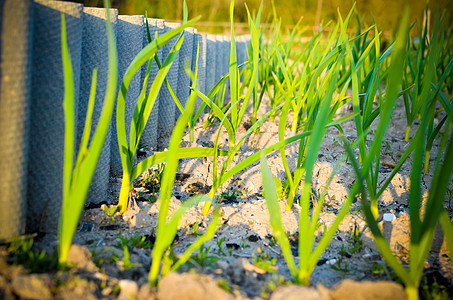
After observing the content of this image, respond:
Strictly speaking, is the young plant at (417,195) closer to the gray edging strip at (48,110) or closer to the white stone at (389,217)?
the white stone at (389,217)

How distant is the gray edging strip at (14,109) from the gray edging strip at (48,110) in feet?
0.16

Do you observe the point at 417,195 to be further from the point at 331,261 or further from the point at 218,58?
the point at 218,58

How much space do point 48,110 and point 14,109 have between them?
98mm

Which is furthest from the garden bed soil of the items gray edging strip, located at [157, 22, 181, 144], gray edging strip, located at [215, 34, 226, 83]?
gray edging strip, located at [215, 34, 226, 83]

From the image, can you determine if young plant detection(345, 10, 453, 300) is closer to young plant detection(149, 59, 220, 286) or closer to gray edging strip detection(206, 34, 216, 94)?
young plant detection(149, 59, 220, 286)

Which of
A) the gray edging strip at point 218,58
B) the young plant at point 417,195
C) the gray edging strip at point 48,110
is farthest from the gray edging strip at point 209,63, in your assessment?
the young plant at point 417,195

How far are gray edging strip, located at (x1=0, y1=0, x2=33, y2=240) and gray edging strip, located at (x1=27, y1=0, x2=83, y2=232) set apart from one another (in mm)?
50

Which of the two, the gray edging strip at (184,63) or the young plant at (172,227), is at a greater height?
the gray edging strip at (184,63)

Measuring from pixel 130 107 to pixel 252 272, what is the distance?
2.87 feet

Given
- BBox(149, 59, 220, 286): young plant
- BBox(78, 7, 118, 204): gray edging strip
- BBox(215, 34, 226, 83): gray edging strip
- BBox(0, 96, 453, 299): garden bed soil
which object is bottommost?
BBox(0, 96, 453, 299): garden bed soil

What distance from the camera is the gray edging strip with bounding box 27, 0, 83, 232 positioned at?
778 mm

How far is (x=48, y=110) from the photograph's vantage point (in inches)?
32.1

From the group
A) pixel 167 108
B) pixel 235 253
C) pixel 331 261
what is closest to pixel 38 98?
pixel 235 253

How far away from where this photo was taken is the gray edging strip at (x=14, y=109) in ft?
2.26
